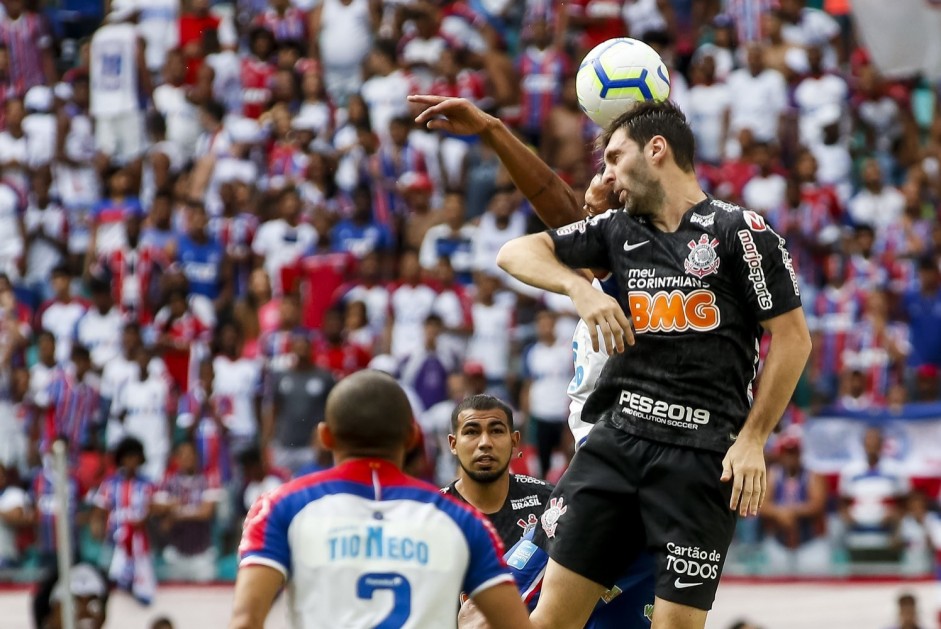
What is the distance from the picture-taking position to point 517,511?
8031 mm

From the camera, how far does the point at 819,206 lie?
55.0 ft

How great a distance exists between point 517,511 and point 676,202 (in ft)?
7.70

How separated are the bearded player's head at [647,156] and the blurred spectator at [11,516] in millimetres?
10156

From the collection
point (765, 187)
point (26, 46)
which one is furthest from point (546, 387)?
point (26, 46)

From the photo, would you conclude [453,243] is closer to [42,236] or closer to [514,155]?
[42,236]

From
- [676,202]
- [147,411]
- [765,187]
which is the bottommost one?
[147,411]

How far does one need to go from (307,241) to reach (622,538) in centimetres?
1142

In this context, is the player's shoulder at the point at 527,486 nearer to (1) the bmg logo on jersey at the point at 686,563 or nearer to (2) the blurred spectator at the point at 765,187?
(1) the bmg logo on jersey at the point at 686,563

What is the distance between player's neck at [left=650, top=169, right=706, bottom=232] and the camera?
20.2 ft

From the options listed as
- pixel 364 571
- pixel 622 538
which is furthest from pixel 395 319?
pixel 364 571

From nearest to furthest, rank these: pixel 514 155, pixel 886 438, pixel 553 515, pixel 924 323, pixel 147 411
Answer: pixel 553 515 → pixel 514 155 → pixel 886 438 → pixel 924 323 → pixel 147 411

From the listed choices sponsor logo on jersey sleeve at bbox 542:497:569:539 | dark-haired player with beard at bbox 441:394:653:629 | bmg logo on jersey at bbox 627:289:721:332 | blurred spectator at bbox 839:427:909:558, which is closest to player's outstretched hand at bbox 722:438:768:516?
bmg logo on jersey at bbox 627:289:721:332

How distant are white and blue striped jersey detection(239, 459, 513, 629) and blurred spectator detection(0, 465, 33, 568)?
10743 mm

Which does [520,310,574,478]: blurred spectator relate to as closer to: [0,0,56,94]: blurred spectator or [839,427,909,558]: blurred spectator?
[839,427,909,558]: blurred spectator
